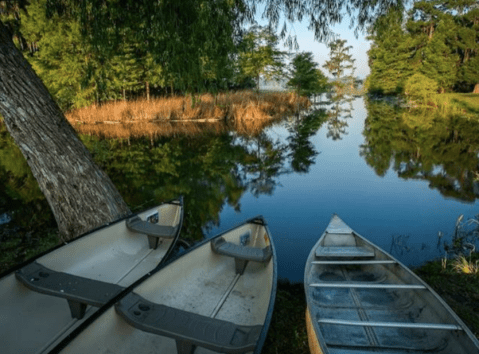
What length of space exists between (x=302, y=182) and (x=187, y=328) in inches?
347

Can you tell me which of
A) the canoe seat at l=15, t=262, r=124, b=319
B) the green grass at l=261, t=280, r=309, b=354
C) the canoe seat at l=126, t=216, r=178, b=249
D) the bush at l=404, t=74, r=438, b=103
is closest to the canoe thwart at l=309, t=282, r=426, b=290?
the green grass at l=261, t=280, r=309, b=354

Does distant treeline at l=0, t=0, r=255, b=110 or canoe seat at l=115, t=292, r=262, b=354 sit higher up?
distant treeline at l=0, t=0, r=255, b=110

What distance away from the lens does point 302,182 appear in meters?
10.8

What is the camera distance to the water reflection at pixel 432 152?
9980 mm

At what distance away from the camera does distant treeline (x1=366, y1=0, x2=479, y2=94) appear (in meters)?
39.6

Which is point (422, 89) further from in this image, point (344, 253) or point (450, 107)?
point (344, 253)

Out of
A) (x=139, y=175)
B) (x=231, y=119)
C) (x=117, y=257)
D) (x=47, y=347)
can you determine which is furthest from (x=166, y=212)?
(x=231, y=119)

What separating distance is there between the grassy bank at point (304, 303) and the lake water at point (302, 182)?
0.72 meters

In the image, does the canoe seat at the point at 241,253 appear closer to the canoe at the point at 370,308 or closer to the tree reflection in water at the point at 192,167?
the canoe at the point at 370,308

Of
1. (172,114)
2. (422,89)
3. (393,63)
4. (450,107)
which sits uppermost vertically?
(393,63)

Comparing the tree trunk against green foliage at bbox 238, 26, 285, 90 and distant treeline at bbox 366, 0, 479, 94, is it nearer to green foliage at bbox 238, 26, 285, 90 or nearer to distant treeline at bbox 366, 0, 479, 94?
green foliage at bbox 238, 26, 285, 90

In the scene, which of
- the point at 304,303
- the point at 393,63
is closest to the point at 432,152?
the point at 304,303

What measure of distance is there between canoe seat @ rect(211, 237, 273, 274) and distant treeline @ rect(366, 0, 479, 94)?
40.2 metres

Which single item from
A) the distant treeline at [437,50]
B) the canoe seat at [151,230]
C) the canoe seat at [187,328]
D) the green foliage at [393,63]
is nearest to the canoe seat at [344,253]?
the canoe seat at [151,230]
